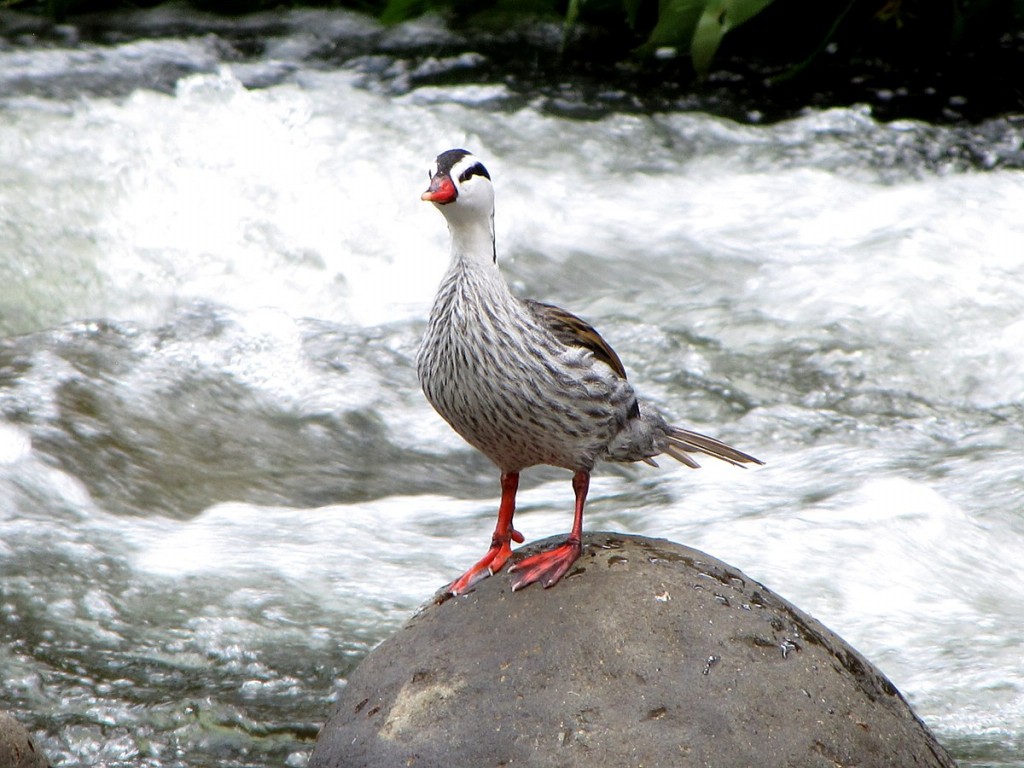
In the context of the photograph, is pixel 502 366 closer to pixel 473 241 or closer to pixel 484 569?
pixel 473 241

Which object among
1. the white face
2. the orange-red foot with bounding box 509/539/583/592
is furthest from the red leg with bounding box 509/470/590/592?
the white face

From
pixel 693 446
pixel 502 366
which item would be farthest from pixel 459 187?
pixel 693 446

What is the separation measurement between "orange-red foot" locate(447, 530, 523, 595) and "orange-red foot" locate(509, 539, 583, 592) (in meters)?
0.11

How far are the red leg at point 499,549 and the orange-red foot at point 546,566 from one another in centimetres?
13

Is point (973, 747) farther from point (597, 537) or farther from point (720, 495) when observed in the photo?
point (720, 495)

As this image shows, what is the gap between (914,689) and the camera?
539 cm

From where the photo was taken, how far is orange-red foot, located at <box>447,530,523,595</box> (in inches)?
169

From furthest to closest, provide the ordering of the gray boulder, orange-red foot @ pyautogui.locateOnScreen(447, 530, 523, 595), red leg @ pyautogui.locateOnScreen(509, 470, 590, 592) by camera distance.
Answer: orange-red foot @ pyautogui.locateOnScreen(447, 530, 523, 595)
red leg @ pyautogui.locateOnScreen(509, 470, 590, 592)
the gray boulder

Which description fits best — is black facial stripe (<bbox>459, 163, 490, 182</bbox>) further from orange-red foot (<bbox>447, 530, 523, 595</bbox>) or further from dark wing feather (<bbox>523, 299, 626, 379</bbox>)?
orange-red foot (<bbox>447, 530, 523, 595</bbox>)

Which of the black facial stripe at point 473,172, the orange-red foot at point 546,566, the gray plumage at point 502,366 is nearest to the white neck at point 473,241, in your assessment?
the gray plumage at point 502,366

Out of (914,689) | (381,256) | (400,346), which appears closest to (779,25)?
(381,256)

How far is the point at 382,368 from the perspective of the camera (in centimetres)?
830

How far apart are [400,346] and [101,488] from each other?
8.05 ft

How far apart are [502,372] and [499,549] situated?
66cm
